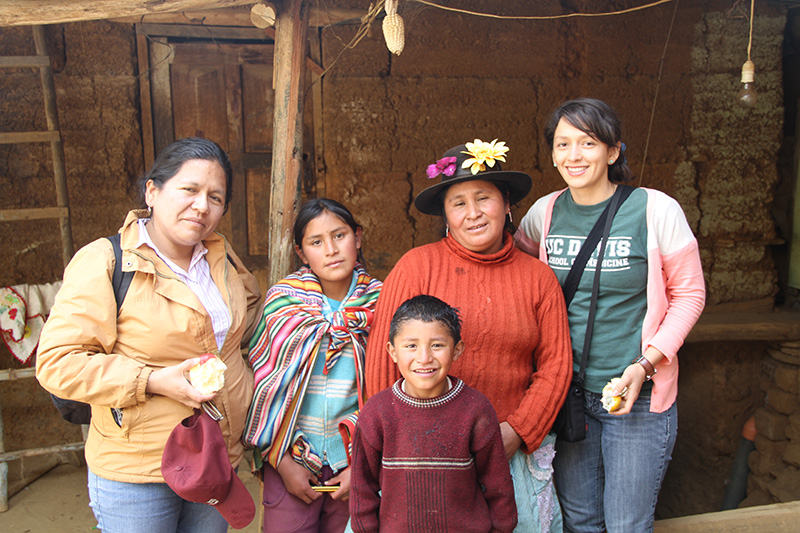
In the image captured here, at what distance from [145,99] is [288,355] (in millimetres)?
2748

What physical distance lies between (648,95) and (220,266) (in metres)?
3.81

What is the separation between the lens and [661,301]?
2.12 metres

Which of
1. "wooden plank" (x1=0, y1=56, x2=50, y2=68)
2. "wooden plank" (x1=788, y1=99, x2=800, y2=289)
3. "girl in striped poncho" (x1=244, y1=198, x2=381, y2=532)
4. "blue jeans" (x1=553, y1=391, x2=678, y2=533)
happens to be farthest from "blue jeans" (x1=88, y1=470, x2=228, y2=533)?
"wooden plank" (x1=788, y1=99, x2=800, y2=289)

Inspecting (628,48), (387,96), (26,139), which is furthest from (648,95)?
(26,139)

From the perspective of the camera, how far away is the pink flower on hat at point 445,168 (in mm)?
2208

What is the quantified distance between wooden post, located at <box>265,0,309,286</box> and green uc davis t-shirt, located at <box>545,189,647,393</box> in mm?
1216

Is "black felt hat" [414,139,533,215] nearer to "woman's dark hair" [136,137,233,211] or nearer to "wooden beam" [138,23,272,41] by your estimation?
"woman's dark hair" [136,137,233,211]

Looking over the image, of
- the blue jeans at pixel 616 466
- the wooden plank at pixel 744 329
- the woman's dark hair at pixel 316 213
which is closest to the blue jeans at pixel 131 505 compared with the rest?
the woman's dark hair at pixel 316 213

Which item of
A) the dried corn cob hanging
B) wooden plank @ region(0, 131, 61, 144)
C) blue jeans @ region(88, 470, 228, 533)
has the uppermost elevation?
the dried corn cob hanging

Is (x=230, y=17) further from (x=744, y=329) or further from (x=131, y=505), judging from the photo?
(x=744, y=329)

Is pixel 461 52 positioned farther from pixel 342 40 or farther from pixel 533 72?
pixel 342 40

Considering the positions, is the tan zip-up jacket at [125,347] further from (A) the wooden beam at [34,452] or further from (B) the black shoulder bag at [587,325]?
(A) the wooden beam at [34,452]

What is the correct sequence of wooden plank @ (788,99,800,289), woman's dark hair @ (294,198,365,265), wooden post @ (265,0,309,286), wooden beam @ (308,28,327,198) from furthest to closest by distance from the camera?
wooden plank @ (788,99,800,289)
wooden beam @ (308,28,327,198)
wooden post @ (265,0,309,286)
woman's dark hair @ (294,198,365,265)

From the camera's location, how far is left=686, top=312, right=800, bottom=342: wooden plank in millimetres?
4656
